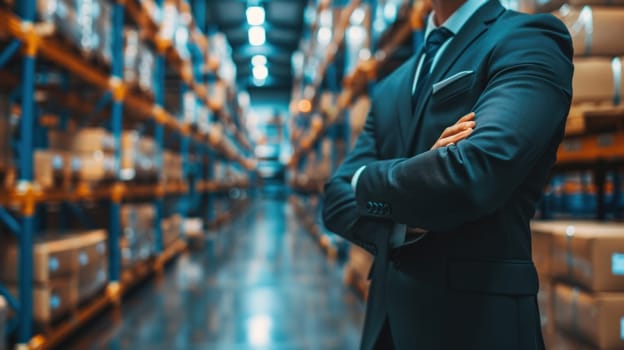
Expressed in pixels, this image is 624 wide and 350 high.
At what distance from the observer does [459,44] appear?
1.11 m

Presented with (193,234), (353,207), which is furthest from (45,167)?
(193,234)

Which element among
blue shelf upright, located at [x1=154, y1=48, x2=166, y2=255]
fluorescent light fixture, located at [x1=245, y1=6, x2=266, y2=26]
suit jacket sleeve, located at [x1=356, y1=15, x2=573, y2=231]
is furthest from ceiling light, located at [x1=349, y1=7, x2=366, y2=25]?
fluorescent light fixture, located at [x1=245, y1=6, x2=266, y2=26]

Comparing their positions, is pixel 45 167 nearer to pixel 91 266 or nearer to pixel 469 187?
pixel 91 266

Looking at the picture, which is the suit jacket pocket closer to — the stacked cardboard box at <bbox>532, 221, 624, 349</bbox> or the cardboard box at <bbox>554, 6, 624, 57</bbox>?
the stacked cardboard box at <bbox>532, 221, 624, 349</bbox>

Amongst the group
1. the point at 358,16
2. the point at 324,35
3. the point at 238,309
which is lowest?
the point at 238,309

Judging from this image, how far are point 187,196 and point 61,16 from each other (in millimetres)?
6987

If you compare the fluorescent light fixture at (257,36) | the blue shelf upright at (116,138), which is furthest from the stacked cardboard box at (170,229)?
the fluorescent light fixture at (257,36)

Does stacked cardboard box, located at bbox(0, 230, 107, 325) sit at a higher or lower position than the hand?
lower

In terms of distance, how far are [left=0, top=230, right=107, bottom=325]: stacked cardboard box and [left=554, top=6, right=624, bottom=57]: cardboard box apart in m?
3.30

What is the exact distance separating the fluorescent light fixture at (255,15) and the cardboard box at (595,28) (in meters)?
17.4

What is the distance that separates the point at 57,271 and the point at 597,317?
3.21 metres

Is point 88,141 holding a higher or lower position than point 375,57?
lower

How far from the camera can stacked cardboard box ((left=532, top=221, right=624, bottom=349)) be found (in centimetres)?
187

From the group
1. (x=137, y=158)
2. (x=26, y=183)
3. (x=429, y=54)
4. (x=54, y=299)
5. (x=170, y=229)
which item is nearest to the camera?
(x=429, y=54)
